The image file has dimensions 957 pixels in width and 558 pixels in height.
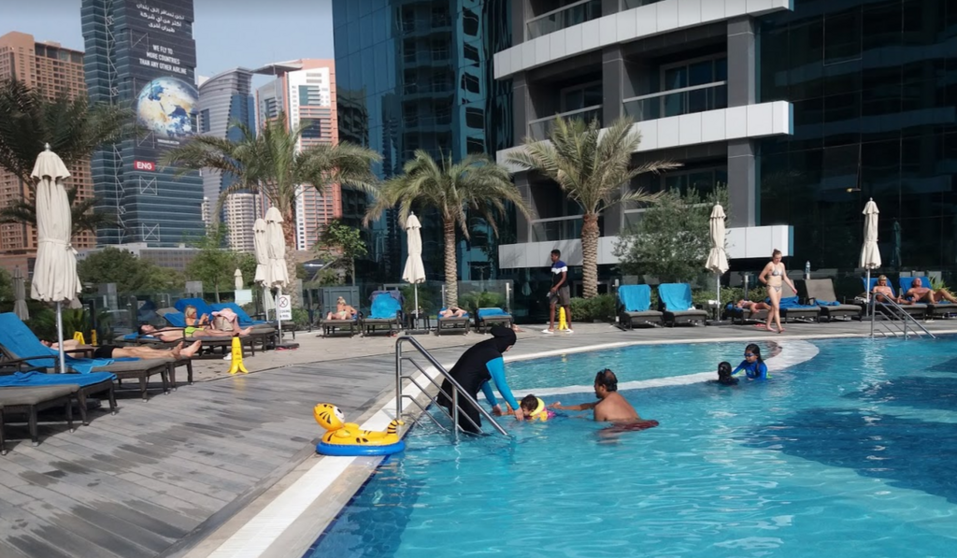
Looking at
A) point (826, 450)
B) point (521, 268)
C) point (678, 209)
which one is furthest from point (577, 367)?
point (521, 268)

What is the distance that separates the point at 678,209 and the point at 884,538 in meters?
17.2

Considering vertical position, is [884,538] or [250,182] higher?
[250,182]

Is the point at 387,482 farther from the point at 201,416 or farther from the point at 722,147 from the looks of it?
the point at 722,147

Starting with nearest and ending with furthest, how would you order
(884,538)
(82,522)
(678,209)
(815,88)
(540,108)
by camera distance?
1. (82,522)
2. (884,538)
3. (678,209)
4. (815,88)
5. (540,108)

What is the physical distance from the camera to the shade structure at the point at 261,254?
1537 centimetres

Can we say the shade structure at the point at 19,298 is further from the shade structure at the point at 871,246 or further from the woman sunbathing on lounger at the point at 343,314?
the shade structure at the point at 871,246

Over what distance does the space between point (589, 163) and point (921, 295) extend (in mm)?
10007

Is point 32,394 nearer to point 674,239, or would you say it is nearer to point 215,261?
point 674,239

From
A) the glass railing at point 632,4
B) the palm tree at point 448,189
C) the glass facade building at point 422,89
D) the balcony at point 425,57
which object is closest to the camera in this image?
the palm tree at point 448,189

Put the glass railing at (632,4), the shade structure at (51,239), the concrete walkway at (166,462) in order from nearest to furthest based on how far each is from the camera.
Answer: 1. the concrete walkway at (166,462)
2. the shade structure at (51,239)
3. the glass railing at (632,4)

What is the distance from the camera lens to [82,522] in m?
4.29

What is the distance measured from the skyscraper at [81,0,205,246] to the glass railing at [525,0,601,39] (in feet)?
418

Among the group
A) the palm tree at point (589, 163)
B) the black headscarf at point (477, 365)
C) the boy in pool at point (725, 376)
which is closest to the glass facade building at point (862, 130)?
the palm tree at point (589, 163)

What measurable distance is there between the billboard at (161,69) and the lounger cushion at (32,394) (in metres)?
158
